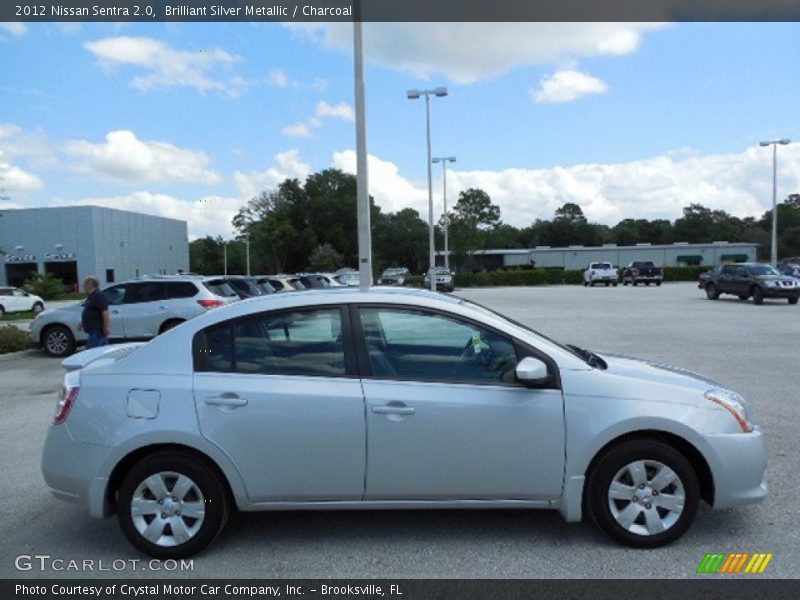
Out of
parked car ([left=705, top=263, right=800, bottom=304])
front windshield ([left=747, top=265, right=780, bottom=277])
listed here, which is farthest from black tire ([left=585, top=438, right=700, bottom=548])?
front windshield ([left=747, top=265, right=780, bottom=277])

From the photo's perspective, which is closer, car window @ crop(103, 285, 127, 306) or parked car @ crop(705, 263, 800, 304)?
car window @ crop(103, 285, 127, 306)

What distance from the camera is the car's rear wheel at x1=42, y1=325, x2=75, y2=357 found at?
13.3 m

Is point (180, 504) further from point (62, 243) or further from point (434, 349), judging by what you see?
point (62, 243)

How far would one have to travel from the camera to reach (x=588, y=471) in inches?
152

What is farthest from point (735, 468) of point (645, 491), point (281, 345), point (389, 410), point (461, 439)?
point (281, 345)

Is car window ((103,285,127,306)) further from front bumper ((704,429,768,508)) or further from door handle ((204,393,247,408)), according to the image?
front bumper ((704,429,768,508))

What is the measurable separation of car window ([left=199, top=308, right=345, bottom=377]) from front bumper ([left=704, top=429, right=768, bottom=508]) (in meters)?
2.33

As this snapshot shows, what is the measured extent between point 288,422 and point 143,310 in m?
Answer: 10.4

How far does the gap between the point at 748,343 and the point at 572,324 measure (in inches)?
208

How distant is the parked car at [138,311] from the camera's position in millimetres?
13047

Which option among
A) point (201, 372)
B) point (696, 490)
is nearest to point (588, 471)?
point (696, 490)

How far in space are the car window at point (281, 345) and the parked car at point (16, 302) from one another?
99.0 feet

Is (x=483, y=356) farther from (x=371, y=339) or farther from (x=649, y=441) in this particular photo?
(x=649, y=441)
